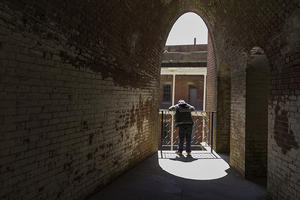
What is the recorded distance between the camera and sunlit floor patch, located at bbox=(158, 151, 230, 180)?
499cm

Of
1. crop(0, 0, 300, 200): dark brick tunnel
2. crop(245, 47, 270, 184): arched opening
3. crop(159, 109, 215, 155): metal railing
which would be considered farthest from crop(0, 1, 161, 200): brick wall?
crop(159, 109, 215, 155): metal railing

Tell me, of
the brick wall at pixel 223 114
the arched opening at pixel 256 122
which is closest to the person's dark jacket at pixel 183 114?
the brick wall at pixel 223 114

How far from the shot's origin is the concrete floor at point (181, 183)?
12.5 feet

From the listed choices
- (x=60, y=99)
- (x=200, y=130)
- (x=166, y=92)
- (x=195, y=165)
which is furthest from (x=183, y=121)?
(x=166, y=92)

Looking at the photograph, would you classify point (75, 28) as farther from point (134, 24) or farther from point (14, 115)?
point (134, 24)

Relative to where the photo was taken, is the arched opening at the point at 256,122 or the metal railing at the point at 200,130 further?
the metal railing at the point at 200,130

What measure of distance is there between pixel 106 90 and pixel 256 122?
353 cm

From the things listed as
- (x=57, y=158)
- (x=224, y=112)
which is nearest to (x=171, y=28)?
(x=224, y=112)

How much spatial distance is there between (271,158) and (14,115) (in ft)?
13.5

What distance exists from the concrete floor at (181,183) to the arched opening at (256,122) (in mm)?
469

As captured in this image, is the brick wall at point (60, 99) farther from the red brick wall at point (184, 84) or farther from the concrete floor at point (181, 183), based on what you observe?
the red brick wall at point (184, 84)

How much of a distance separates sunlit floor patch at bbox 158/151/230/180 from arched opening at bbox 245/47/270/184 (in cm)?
74

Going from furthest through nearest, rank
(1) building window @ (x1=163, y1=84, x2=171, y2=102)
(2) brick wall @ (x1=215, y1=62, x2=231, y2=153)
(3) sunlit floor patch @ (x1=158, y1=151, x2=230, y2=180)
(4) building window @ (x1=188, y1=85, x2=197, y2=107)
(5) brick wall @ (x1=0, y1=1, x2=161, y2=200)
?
1. (1) building window @ (x1=163, y1=84, x2=171, y2=102)
2. (4) building window @ (x1=188, y1=85, x2=197, y2=107)
3. (2) brick wall @ (x1=215, y1=62, x2=231, y2=153)
4. (3) sunlit floor patch @ (x1=158, y1=151, x2=230, y2=180)
5. (5) brick wall @ (x1=0, y1=1, x2=161, y2=200)

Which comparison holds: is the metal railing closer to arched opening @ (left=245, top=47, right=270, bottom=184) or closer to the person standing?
the person standing
